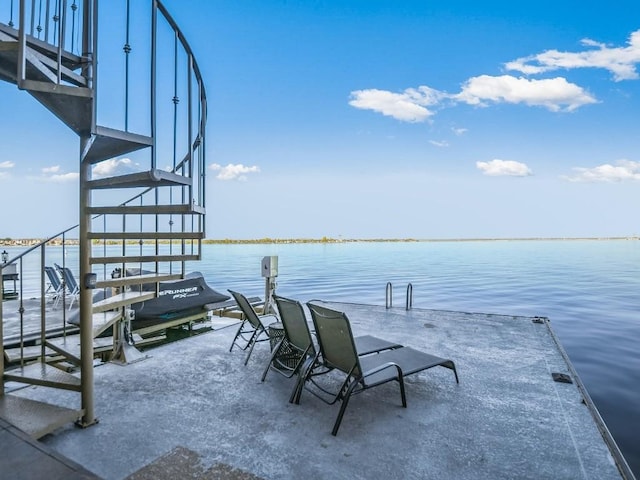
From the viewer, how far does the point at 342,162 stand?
3716 centimetres

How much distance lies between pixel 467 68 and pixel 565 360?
1028 inches

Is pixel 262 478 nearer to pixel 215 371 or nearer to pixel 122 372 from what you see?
pixel 215 371

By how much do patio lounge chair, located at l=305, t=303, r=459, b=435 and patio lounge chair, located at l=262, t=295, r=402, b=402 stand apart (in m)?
0.16

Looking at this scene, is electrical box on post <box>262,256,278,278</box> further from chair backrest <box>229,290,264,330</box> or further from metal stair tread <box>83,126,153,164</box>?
metal stair tread <box>83,126,153,164</box>

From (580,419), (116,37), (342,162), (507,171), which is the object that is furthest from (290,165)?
(507,171)

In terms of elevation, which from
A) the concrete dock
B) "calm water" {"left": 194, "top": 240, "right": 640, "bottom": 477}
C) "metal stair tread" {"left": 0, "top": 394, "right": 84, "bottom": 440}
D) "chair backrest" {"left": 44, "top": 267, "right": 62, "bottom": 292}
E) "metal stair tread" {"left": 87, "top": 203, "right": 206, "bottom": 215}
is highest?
"metal stair tread" {"left": 87, "top": 203, "right": 206, "bottom": 215}

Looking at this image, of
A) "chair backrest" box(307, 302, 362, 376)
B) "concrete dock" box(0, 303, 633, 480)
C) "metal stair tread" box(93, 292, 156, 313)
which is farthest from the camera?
"metal stair tread" box(93, 292, 156, 313)

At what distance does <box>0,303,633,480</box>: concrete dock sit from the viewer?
2.22 meters

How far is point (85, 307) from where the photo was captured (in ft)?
9.09

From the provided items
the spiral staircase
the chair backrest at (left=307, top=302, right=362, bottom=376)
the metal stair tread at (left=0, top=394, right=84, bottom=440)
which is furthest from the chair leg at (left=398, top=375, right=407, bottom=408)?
the metal stair tread at (left=0, top=394, right=84, bottom=440)

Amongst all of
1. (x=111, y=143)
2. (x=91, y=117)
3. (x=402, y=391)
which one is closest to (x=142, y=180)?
(x=111, y=143)

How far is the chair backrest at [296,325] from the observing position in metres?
3.44

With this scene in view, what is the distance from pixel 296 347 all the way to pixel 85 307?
1.90 m

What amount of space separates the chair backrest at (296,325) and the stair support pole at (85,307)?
5.19ft
